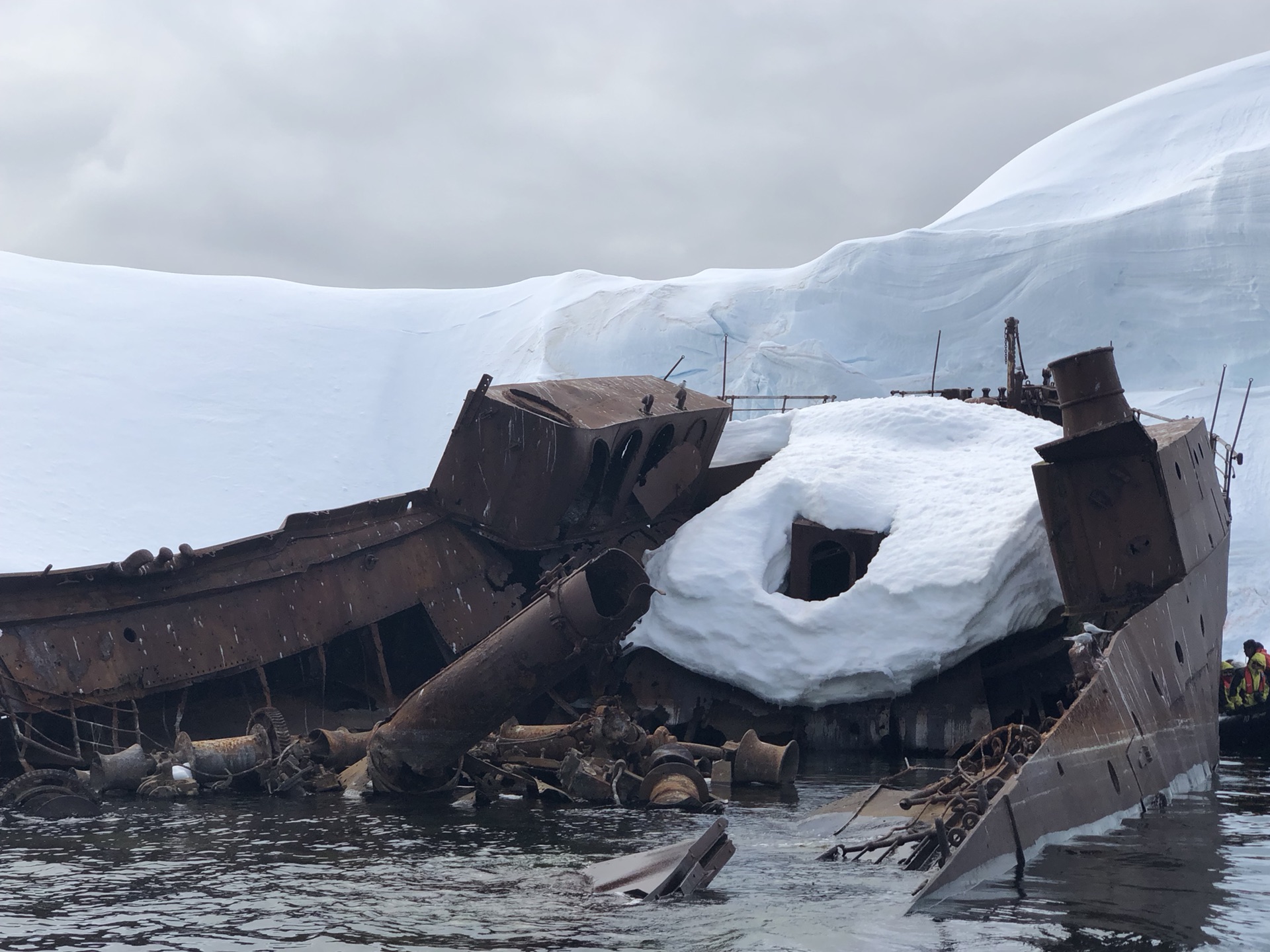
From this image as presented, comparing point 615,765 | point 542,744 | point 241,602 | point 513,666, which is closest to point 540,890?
point 513,666

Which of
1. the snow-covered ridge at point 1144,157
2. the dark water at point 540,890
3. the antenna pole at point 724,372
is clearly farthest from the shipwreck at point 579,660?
the snow-covered ridge at point 1144,157

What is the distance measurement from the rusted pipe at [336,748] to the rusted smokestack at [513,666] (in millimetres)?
1096

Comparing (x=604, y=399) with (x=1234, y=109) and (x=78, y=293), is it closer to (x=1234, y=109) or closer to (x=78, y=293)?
(x=78, y=293)

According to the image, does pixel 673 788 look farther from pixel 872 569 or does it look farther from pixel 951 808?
pixel 872 569

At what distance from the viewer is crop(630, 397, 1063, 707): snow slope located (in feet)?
39.6

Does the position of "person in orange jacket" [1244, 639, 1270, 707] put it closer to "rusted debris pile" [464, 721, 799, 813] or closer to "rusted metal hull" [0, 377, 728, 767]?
"rusted debris pile" [464, 721, 799, 813]

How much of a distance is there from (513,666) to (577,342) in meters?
20.0

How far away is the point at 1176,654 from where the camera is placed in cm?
1034

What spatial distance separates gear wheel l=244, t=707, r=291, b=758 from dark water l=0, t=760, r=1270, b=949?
4.71ft

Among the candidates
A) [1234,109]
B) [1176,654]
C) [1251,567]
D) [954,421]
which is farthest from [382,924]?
[1234,109]

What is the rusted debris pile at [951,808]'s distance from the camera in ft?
21.0

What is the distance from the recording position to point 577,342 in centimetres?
2867

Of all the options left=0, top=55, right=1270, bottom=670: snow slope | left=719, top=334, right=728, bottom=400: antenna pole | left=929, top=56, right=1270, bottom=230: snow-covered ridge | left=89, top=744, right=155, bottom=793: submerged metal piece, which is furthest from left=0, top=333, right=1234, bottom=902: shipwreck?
left=929, top=56, right=1270, bottom=230: snow-covered ridge

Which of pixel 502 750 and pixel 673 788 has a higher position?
pixel 502 750
